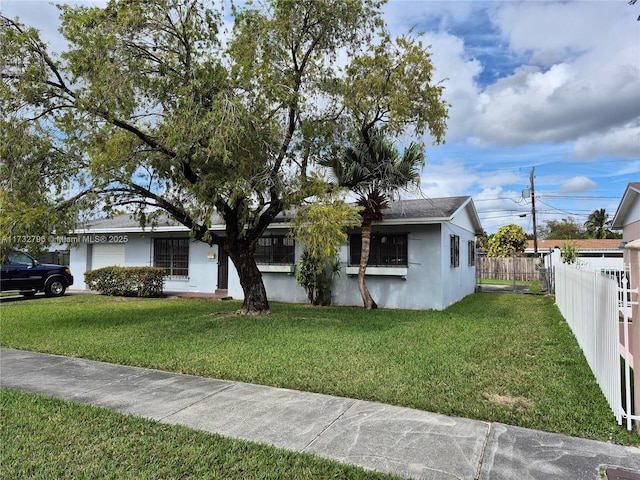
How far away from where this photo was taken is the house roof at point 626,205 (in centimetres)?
1540

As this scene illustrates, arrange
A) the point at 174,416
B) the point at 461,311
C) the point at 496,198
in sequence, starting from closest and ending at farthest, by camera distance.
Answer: the point at 174,416 → the point at 461,311 → the point at 496,198

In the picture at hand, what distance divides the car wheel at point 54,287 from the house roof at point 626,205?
849 inches

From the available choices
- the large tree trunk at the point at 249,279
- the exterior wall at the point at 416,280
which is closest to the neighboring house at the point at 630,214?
the exterior wall at the point at 416,280

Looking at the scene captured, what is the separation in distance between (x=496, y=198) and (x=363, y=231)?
29818 millimetres

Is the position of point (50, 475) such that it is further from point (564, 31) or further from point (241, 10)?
point (564, 31)

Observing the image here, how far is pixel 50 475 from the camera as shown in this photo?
2924mm

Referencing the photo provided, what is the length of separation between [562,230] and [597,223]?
12.5ft

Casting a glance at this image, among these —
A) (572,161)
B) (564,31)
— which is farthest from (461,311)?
(572,161)

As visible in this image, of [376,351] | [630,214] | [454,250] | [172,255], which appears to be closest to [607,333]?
[376,351]

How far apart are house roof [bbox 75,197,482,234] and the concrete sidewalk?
19.3ft

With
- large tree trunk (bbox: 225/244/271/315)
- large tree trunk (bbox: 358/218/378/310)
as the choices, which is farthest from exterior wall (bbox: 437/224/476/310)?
large tree trunk (bbox: 225/244/271/315)

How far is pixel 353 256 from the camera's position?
1294 cm

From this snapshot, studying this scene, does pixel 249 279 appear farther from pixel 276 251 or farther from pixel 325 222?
pixel 276 251

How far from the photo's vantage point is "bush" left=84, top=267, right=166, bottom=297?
1530 cm
